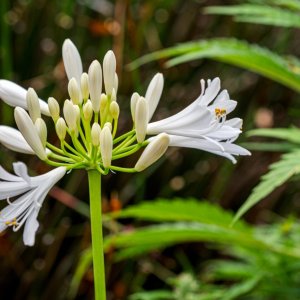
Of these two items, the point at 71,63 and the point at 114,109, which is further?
the point at 71,63

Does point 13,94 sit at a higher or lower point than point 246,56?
lower

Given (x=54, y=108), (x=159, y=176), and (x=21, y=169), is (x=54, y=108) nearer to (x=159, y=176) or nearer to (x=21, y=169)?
(x=21, y=169)

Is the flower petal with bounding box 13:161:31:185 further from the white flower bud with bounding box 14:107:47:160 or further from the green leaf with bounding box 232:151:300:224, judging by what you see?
the green leaf with bounding box 232:151:300:224

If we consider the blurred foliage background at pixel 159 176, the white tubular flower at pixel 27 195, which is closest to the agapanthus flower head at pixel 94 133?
the white tubular flower at pixel 27 195

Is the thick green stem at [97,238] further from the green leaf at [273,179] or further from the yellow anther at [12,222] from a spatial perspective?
the green leaf at [273,179]

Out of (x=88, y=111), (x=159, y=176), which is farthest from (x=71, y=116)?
(x=159, y=176)

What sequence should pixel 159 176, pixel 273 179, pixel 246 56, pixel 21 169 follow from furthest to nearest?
pixel 159 176 < pixel 246 56 < pixel 273 179 < pixel 21 169

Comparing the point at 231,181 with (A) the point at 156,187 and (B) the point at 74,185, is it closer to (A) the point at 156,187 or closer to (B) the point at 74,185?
(A) the point at 156,187

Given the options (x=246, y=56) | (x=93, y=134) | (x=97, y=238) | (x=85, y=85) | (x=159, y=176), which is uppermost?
(x=159, y=176)
